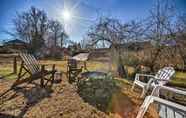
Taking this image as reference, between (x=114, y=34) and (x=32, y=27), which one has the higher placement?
(x=32, y=27)

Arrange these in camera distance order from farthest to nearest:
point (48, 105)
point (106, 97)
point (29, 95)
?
point (29, 95) → point (106, 97) → point (48, 105)

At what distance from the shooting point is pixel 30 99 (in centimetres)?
380

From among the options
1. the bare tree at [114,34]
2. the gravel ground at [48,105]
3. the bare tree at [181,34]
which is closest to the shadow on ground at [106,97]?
the gravel ground at [48,105]

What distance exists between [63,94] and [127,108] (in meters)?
1.64

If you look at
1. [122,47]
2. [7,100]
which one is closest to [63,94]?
[7,100]

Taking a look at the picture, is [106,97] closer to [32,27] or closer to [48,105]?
[48,105]

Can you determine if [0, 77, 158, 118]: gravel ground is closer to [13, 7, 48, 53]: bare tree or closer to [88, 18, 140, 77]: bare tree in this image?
[88, 18, 140, 77]: bare tree

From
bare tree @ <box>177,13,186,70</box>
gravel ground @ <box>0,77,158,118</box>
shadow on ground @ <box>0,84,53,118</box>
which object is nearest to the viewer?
gravel ground @ <box>0,77,158,118</box>

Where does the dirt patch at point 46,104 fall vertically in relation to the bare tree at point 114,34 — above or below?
below

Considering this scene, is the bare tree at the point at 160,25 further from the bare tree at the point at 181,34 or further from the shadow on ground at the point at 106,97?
the shadow on ground at the point at 106,97

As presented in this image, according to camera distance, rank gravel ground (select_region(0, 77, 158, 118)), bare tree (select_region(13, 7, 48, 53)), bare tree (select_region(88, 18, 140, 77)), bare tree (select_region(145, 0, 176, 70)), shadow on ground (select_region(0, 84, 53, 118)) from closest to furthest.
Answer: gravel ground (select_region(0, 77, 158, 118)) → shadow on ground (select_region(0, 84, 53, 118)) → bare tree (select_region(88, 18, 140, 77)) → bare tree (select_region(145, 0, 176, 70)) → bare tree (select_region(13, 7, 48, 53))

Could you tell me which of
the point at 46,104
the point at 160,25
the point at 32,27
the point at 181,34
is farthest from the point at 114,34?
the point at 32,27

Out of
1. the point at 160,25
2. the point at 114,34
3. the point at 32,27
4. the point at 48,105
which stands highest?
the point at 32,27

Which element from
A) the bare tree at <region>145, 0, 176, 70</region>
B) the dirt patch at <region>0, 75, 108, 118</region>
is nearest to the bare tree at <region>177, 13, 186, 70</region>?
the bare tree at <region>145, 0, 176, 70</region>
